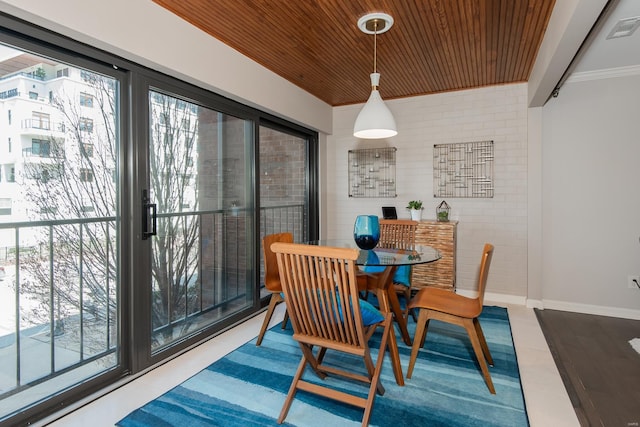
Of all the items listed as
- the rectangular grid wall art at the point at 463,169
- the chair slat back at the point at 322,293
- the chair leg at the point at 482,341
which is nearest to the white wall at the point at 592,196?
the rectangular grid wall art at the point at 463,169

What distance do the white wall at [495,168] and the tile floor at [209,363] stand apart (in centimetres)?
110

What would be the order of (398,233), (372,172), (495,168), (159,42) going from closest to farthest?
(159,42) < (398,233) < (495,168) < (372,172)

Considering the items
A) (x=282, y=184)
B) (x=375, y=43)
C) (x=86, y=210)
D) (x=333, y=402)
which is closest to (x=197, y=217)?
(x=86, y=210)

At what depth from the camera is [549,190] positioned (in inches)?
152

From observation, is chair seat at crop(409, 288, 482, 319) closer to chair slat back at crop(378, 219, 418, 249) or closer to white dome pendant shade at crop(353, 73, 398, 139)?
chair slat back at crop(378, 219, 418, 249)

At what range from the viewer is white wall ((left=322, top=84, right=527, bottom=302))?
405 cm

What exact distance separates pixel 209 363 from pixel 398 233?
7.02 ft

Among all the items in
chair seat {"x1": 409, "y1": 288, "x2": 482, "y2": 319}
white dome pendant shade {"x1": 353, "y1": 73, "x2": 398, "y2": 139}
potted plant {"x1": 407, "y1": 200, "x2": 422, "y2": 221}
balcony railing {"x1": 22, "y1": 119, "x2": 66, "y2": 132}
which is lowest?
chair seat {"x1": 409, "y1": 288, "x2": 482, "y2": 319}

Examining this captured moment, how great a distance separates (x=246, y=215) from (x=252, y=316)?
104 centimetres

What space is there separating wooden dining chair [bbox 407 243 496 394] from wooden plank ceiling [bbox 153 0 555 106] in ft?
5.50

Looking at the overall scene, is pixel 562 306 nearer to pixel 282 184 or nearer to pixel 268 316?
pixel 268 316

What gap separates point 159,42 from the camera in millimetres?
2365

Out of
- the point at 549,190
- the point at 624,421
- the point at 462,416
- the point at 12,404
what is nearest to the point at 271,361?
the point at 462,416

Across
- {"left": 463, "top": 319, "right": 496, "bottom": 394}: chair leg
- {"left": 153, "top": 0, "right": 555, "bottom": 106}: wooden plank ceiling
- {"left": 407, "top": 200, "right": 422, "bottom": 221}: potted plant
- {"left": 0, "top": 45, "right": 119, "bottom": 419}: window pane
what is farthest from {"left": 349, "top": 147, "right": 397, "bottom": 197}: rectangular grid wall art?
{"left": 0, "top": 45, "right": 119, "bottom": 419}: window pane
